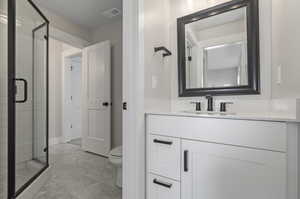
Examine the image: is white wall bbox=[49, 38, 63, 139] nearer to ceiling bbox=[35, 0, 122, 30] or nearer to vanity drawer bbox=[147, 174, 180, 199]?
ceiling bbox=[35, 0, 122, 30]

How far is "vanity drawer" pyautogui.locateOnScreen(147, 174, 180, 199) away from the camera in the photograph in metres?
1.20

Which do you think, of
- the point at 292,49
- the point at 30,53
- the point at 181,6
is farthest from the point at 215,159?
the point at 30,53

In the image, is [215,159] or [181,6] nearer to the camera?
[215,159]

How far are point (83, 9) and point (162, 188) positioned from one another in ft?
9.36

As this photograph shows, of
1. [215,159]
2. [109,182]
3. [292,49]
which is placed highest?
[292,49]

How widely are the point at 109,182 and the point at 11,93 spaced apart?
137 centimetres

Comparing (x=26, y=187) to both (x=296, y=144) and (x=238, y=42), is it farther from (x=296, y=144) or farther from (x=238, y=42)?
(x=238, y=42)

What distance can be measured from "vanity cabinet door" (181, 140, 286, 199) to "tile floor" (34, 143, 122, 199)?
95 cm

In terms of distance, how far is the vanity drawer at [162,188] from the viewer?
1200mm

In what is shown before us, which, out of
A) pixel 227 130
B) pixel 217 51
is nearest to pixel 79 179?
pixel 227 130

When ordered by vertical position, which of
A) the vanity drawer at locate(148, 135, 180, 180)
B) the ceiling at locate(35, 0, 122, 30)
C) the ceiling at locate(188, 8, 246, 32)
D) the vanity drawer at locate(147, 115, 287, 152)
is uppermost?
the ceiling at locate(35, 0, 122, 30)

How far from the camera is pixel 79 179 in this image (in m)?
2.04

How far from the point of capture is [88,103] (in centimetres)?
327

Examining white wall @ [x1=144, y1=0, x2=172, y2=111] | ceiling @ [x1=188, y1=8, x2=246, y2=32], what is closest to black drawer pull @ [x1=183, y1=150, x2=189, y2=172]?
white wall @ [x1=144, y1=0, x2=172, y2=111]
